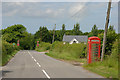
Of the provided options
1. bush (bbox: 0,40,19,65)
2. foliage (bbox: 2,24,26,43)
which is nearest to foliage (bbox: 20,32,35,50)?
foliage (bbox: 2,24,26,43)

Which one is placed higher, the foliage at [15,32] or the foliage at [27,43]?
the foliage at [15,32]

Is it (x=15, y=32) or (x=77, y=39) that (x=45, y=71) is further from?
(x=15, y=32)

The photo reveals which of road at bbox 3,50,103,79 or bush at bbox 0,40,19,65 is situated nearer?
road at bbox 3,50,103,79

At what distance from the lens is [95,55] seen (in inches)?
794

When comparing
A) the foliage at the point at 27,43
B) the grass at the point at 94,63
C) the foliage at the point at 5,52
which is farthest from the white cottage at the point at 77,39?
the foliage at the point at 5,52

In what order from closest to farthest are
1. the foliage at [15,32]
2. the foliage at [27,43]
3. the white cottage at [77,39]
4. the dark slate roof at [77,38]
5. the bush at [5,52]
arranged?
1. the bush at [5,52]
2. the white cottage at [77,39]
3. the dark slate roof at [77,38]
4. the foliage at [15,32]
5. the foliage at [27,43]

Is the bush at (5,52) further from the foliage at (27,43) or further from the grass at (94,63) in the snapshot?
the foliage at (27,43)

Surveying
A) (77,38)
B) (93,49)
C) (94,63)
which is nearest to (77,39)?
(77,38)

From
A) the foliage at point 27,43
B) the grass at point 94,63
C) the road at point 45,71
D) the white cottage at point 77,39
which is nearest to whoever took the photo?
the road at point 45,71

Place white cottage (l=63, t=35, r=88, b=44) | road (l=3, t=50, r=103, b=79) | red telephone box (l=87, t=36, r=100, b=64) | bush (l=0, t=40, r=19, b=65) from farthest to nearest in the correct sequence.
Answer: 1. white cottage (l=63, t=35, r=88, b=44)
2. bush (l=0, t=40, r=19, b=65)
3. red telephone box (l=87, t=36, r=100, b=64)
4. road (l=3, t=50, r=103, b=79)

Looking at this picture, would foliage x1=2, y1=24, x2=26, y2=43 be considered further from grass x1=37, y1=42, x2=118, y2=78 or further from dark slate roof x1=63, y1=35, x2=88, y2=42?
grass x1=37, y1=42, x2=118, y2=78

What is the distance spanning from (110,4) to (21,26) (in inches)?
3652

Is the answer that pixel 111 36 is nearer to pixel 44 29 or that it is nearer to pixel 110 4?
pixel 110 4

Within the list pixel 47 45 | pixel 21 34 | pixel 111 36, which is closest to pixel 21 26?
pixel 21 34
